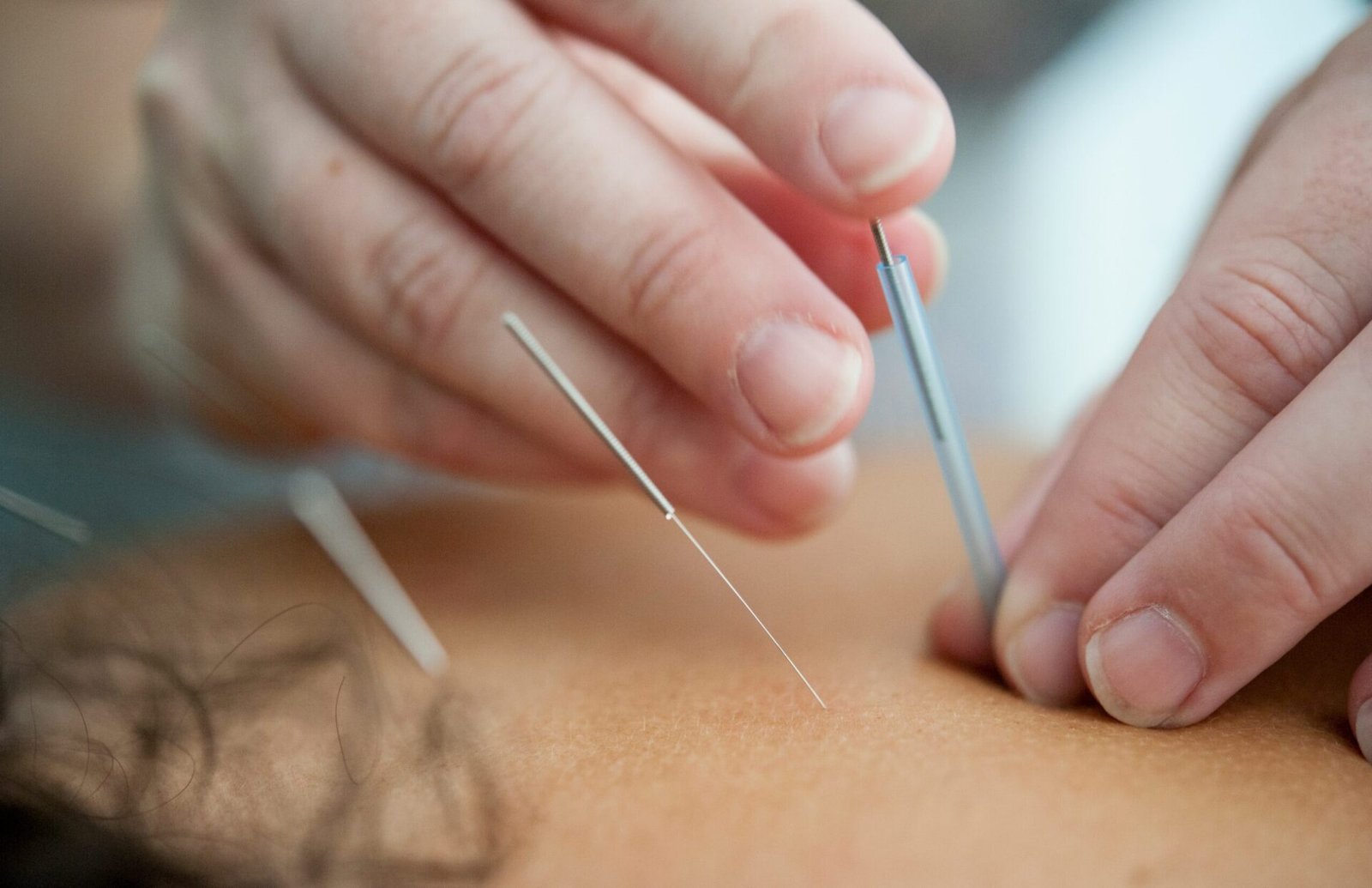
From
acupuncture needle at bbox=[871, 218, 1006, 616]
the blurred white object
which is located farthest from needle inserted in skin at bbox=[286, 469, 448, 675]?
the blurred white object

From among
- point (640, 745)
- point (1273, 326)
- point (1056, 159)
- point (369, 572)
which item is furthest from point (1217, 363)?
point (1056, 159)

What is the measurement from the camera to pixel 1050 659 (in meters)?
0.78

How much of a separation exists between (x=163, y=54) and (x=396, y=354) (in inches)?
19.3

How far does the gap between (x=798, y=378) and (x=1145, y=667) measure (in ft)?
1.09

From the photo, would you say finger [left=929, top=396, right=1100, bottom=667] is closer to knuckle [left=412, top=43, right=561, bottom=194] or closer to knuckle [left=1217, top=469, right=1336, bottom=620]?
knuckle [left=1217, top=469, right=1336, bottom=620]

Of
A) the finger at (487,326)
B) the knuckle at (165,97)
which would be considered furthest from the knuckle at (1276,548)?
the knuckle at (165,97)

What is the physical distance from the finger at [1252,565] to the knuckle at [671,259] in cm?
41

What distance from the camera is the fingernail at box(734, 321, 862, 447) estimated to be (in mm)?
863

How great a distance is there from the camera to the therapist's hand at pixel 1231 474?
0.67 m

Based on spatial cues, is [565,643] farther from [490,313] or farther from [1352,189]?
[1352,189]

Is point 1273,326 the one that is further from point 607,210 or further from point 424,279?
point 424,279

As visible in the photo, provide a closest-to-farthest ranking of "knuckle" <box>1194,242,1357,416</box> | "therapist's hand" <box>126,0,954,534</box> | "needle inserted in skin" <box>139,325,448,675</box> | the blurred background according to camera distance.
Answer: "knuckle" <box>1194,242,1357,416</box> < "therapist's hand" <box>126,0,954,534</box> < "needle inserted in skin" <box>139,325,448,675</box> < the blurred background

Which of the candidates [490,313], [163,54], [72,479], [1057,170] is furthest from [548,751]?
[1057,170]

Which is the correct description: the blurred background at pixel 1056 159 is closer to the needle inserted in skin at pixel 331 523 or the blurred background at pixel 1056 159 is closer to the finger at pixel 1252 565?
the needle inserted in skin at pixel 331 523
